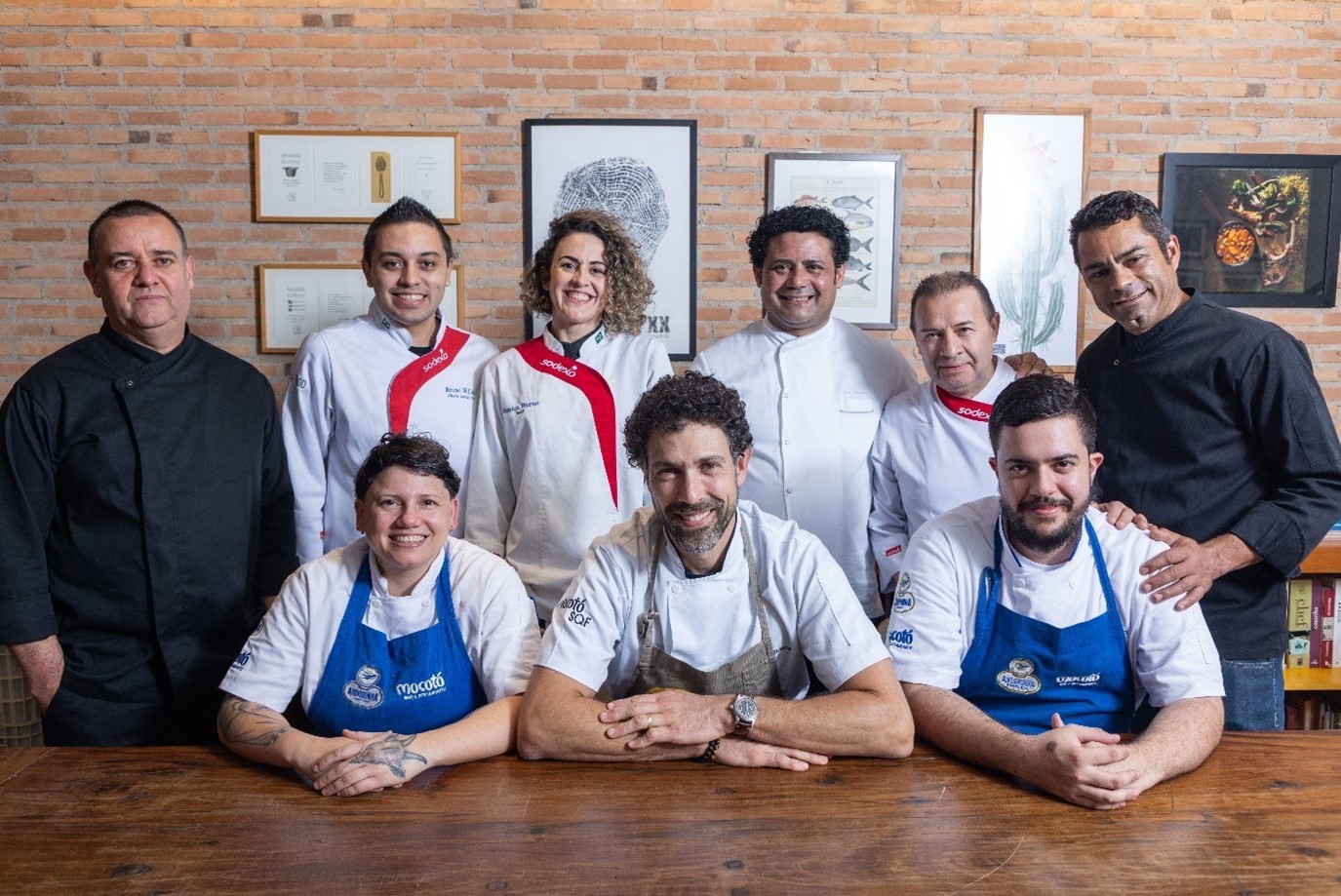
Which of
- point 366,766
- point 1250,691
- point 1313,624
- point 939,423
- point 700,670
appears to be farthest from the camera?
point 1313,624

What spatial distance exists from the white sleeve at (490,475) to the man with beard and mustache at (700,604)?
70cm

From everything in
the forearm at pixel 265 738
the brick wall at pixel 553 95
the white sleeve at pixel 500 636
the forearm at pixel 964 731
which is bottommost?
the forearm at pixel 265 738

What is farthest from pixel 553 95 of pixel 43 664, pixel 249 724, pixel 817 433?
pixel 249 724

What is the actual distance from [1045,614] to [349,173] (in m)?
3.08

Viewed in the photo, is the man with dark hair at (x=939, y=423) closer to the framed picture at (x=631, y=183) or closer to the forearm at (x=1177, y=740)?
the forearm at (x=1177, y=740)

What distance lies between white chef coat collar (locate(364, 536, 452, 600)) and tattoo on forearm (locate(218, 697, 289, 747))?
30 centimetres

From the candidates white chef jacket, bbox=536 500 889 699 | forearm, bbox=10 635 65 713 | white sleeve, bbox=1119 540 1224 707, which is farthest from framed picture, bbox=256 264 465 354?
white sleeve, bbox=1119 540 1224 707

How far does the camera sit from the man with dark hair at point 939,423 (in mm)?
2512

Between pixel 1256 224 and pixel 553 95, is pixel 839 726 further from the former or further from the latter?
pixel 1256 224

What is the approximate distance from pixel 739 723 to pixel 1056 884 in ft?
1.94

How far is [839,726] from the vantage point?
1791mm

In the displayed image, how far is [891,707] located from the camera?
1835mm

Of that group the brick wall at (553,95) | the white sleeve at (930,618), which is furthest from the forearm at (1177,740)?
the brick wall at (553,95)

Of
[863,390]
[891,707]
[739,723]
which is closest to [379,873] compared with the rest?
[739,723]
